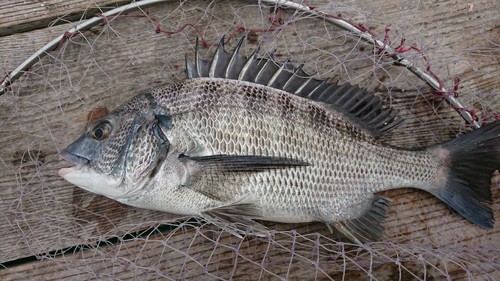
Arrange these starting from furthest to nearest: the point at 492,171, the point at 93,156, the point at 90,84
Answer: the point at 90,84, the point at 492,171, the point at 93,156

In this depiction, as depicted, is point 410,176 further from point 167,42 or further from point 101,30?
point 101,30

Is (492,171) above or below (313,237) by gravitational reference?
above

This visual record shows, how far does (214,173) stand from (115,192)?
0.35 metres

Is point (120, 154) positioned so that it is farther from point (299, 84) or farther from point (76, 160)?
point (299, 84)

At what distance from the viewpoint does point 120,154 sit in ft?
5.54

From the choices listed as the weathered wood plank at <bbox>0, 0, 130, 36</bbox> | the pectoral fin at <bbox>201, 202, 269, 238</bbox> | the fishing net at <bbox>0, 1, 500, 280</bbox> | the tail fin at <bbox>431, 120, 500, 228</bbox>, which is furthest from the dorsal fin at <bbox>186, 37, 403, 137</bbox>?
the weathered wood plank at <bbox>0, 0, 130, 36</bbox>

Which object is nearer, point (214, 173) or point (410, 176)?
point (214, 173)

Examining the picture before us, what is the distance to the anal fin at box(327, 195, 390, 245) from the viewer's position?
73.4 inches

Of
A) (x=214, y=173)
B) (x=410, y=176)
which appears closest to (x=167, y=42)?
(x=214, y=173)

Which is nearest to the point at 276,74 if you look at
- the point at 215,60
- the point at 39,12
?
the point at 215,60

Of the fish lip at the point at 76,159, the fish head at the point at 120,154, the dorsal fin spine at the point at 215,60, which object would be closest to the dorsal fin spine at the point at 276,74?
the dorsal fin spine at the point at 215,60

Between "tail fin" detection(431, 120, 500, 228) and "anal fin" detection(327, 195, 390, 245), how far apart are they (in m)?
0.24

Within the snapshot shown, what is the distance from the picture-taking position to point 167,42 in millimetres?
2037

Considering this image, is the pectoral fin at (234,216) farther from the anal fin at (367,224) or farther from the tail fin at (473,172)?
the tail fin at (473,172)
